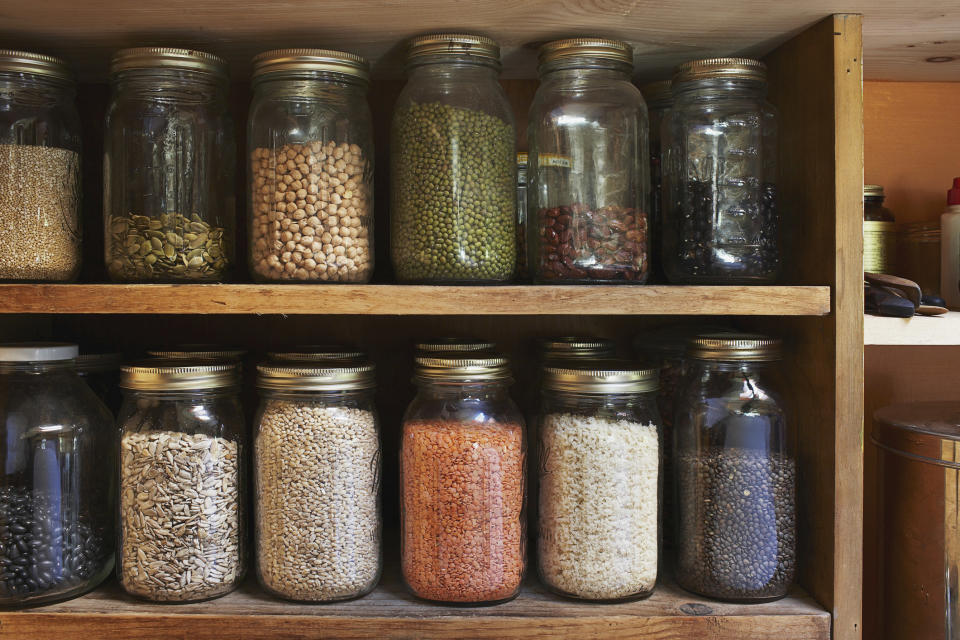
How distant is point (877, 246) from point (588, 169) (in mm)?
538

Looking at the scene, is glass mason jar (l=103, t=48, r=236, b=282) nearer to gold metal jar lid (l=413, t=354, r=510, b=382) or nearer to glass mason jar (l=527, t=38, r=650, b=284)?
gold metal jar lid (l=413, t=354, r=510, b=382)

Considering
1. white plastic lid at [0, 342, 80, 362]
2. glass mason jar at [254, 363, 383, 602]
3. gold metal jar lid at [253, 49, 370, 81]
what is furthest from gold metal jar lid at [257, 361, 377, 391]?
gold metal jar lid at [253, 49, 370, 81]

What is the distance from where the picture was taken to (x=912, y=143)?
1287 millimetres

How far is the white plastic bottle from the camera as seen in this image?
3.77 feet

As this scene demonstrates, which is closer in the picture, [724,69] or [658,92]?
[724,69]

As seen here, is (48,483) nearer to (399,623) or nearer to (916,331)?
(399,623)

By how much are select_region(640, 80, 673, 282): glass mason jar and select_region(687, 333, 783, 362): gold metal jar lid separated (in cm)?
15

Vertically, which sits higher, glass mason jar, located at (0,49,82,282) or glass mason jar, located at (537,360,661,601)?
glass mason jar, located at (0,49,82,282)

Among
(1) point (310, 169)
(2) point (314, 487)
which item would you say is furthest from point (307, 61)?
(2) point (314, 487)

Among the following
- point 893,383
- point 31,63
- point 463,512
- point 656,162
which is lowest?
point 463,512

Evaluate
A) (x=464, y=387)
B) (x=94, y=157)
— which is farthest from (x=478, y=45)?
(x=94, y=157)

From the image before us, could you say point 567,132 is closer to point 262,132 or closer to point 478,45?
point 478,45

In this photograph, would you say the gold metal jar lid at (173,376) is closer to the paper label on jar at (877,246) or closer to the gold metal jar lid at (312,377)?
the gold metal jar lid at (312,377)

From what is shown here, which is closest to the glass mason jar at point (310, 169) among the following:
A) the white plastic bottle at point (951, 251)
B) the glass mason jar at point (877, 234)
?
the glass mason jar at point (877, 234)
